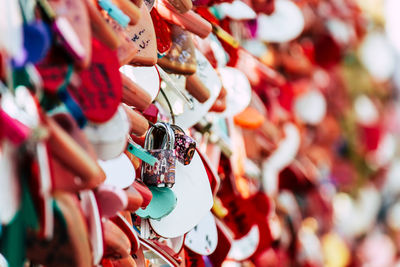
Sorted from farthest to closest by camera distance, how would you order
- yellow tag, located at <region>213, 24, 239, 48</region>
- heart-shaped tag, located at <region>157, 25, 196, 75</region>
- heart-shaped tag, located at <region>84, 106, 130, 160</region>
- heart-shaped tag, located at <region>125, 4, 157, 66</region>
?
yellow tag, located at <region>213, 24, 239, 48</region>
heart-shaped tag, located at <region>157, 25, 196, 75</region>
heart-shaped tag, located at <region>125, 4, 157, 66</region>
heart-shaped tag, located at <region>84, 106, 130, 160</region>

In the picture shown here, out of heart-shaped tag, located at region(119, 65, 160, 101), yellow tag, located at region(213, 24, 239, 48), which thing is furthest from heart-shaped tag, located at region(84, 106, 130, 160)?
yellow tag, located at region(213, 24, 239, 48)

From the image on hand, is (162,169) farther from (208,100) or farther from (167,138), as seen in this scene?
(208,100)

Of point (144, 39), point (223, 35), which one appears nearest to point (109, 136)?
point (144, 39)

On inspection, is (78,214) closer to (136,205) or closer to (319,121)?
(136,205)

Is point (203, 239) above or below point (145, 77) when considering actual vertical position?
below

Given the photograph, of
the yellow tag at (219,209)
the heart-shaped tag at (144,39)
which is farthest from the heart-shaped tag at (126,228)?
the yellow tag at (219,209)

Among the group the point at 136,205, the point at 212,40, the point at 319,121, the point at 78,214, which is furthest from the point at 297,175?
the point at 78,214

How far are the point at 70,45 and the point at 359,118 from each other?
6.19 ft

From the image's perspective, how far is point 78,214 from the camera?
422mm

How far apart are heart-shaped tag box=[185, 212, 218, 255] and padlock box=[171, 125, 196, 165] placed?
14 centimetres

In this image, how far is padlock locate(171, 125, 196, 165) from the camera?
63 centimetres

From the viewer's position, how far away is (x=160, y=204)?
2.02ft

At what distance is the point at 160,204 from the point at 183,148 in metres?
0.06

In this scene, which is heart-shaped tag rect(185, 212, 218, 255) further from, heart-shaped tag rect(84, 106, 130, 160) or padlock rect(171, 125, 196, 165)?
heart-shaped tag rect(84, 106, 130, 160)
